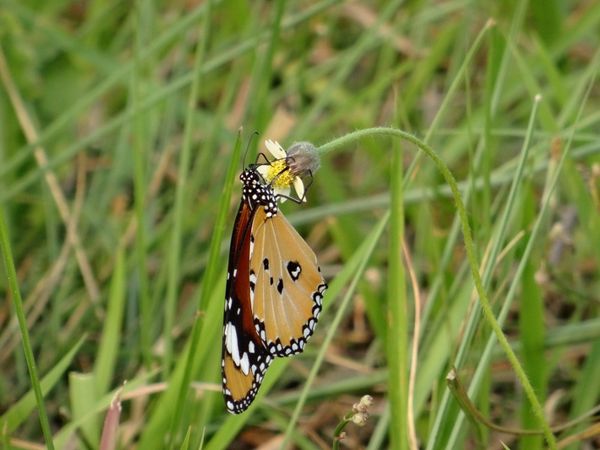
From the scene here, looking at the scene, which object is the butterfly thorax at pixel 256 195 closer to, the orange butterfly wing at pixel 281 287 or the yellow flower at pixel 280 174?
the orange butterfly wing at pixel 281 287

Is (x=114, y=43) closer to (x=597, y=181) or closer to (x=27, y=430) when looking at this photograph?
(x=27, y=430)

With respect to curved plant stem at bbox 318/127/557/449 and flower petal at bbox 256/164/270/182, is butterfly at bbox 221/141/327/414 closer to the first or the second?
flower petal at bbox 256/164/270/182

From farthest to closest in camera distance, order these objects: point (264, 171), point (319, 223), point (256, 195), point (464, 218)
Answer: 1. point (319, 223)
2. point (256, 195)
3. point (264, 171)
4. point (464, 218)

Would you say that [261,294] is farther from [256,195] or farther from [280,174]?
[280,174]

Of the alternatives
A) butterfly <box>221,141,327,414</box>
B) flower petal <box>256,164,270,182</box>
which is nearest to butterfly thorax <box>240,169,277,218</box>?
butterfly <box>221,141,327,414</box>

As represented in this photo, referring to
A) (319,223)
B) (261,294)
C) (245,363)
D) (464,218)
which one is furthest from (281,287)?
(319,223)

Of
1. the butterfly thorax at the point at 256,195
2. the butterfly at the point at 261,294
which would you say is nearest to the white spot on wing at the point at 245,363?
the butterfly at the point at 261,294

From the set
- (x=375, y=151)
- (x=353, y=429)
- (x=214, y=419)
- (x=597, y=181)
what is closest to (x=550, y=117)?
(x=597, y=181)
